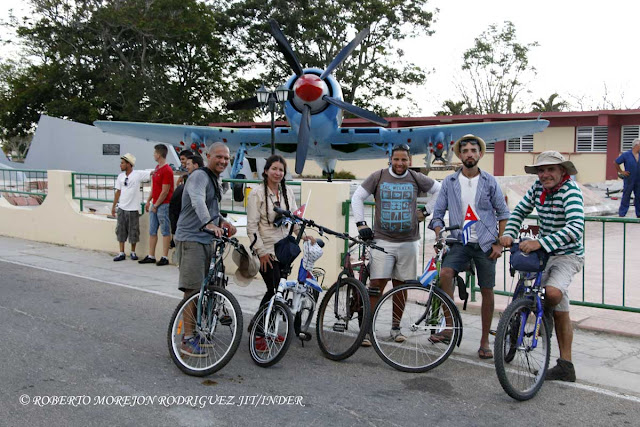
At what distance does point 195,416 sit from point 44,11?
143 ft

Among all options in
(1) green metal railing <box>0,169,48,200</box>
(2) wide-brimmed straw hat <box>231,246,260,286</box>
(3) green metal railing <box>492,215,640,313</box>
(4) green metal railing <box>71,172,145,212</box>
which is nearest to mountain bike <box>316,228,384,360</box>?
(2) wide-brimmed straw hat <box>231,246,260,286</box>

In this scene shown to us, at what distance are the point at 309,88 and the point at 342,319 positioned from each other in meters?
14.9

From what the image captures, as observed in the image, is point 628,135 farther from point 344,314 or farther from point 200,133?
point 344,314

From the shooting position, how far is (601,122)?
2948 cm

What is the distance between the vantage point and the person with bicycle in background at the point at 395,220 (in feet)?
18.2

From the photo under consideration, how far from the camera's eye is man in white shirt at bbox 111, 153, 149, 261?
10.4 m

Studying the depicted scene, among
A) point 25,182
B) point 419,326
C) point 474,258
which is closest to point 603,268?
point 474,258

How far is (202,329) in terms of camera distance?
4.89m

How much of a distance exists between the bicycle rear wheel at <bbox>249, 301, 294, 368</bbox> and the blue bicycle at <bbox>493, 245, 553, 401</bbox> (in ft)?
5.41

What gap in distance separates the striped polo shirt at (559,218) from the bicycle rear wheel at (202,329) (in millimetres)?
2369

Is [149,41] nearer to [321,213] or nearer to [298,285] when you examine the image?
[321,213]

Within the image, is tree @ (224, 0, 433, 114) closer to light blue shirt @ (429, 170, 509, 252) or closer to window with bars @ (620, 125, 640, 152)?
window with bars @ (620, 125, 640, 152)

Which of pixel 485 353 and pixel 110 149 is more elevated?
pixel 110 149

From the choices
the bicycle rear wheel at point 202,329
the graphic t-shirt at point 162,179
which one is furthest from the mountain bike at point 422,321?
the graphic t-shirt at point 162,179
